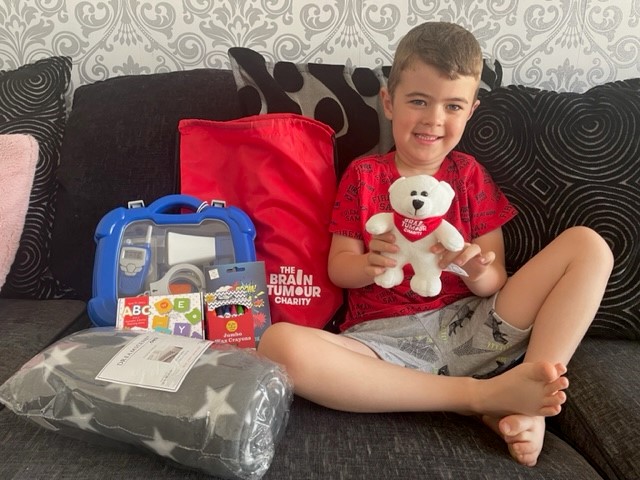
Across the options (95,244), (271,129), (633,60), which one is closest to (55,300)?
(95,244)

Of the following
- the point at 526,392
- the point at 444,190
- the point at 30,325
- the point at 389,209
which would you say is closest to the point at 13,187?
the point at 30,325

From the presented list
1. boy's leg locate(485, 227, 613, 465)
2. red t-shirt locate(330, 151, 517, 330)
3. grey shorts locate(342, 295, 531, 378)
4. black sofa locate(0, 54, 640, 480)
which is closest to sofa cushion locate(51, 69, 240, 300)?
black sofa locate(0, 54, 640, 480)

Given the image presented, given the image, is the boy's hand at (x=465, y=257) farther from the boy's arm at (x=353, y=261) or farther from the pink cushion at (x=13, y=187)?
the pink cushion at (x=13, y=187)

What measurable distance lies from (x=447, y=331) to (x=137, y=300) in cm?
58

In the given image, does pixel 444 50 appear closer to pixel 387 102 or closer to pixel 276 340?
pixel 387 102

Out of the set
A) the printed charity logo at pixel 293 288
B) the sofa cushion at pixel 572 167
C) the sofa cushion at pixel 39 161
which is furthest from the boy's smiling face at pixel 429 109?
Answer: the sofa cushion at pixel 39 161

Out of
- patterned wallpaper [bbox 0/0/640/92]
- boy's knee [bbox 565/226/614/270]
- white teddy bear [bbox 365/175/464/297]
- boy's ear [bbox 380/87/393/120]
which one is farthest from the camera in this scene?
patterned wallpaper [bbox 0/0/640/92]

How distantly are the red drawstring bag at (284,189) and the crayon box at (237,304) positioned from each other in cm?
5

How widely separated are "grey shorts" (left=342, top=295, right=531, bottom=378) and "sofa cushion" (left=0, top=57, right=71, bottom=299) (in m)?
0.70

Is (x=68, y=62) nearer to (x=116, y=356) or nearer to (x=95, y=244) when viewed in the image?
(x=95, y=244)

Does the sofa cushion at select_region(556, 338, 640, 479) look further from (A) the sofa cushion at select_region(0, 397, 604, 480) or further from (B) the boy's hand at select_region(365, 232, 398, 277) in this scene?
(B) the boy's hand at select_region(365, 232, 398, 277)

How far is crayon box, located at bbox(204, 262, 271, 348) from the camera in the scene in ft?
3.42

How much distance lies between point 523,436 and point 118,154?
3.08 ft

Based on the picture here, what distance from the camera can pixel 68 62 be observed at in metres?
1.30
